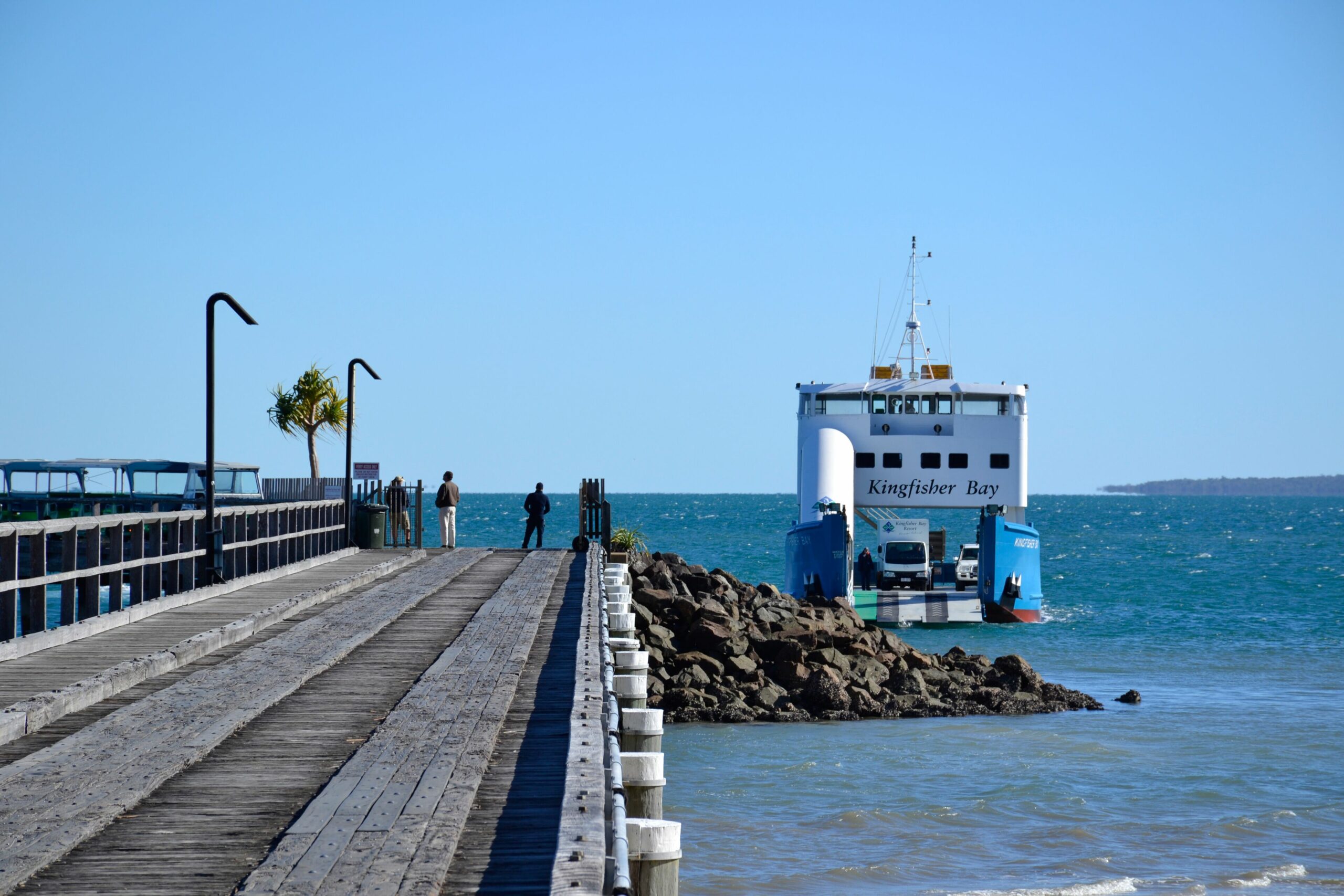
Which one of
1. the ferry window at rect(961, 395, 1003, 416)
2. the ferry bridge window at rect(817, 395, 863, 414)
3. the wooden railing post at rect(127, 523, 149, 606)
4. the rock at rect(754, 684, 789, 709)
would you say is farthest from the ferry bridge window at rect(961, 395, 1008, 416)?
the wooden railing post at rect(127, 523, 149, 606)

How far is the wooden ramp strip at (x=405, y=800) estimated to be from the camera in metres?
4.93

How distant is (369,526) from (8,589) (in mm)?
18282

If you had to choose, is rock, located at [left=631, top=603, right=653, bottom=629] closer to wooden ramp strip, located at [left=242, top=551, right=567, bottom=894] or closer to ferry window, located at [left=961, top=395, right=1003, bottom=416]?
wooden ramp strip, located at [left=242, top=551, right=567, bottom=894]

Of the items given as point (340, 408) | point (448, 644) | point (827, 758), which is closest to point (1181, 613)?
point (340, 408)

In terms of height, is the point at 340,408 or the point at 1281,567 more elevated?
the point at 340,408

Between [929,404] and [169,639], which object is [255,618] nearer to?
[169,639]

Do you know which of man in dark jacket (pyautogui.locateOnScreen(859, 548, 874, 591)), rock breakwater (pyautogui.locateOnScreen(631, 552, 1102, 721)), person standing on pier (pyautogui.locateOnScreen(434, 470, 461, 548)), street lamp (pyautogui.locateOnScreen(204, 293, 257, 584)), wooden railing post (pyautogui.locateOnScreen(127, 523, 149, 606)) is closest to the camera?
wooden railing post (pyautogui.locateOnScreen(127, 523, 149, 606))

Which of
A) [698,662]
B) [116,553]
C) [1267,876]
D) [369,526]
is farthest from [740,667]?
[116,553]

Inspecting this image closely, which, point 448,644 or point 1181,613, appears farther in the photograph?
point 1181,613

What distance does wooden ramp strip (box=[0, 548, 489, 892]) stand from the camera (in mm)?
5547

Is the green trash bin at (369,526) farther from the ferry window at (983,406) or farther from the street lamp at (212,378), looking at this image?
the ferry window at (983,406)

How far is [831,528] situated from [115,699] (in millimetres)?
30233

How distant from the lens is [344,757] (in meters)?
7.23

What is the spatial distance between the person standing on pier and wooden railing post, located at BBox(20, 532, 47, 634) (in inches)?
712
